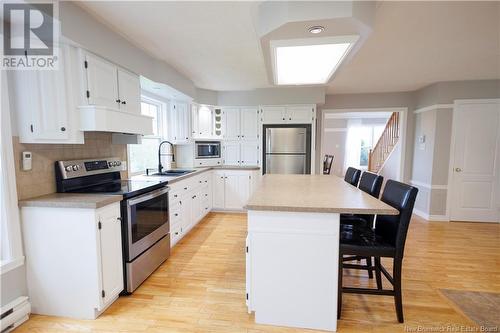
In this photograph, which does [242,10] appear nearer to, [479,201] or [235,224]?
[235,224]

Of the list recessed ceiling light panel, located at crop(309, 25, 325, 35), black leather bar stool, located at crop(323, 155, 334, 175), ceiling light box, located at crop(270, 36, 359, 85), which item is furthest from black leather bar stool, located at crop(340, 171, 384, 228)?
black leather bar stool, located at crop(323, 155, 334, 175)

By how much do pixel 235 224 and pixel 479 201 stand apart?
13.7 ft

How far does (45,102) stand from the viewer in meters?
1.91

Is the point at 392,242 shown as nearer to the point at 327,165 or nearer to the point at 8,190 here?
the point at 8,190

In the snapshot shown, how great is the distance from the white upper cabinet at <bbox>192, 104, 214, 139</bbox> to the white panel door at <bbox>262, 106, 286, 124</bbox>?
42.0 inches

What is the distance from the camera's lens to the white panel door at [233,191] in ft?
15.2

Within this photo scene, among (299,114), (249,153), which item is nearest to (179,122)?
(249,153)

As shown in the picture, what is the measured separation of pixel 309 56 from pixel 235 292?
210 cm

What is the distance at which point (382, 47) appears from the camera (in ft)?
8.77

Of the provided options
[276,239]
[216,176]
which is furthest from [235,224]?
[276,239]

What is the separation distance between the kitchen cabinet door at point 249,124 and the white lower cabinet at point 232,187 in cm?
77

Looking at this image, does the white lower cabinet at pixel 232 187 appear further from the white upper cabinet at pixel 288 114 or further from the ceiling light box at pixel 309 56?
the ceiling light box at pixel 309 56

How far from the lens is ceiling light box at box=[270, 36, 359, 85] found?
5.62 ft

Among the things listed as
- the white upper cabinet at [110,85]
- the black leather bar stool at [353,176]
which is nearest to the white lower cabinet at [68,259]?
the white upper cabinet at [110,85]
